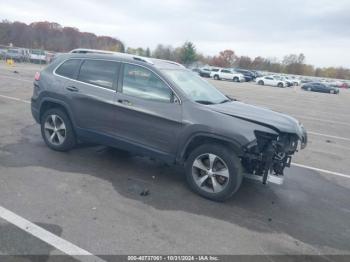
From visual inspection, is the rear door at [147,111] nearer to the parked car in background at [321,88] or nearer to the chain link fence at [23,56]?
the chain link fence at [23,56]

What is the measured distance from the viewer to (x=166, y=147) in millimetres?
4508

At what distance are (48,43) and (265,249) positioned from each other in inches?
3402

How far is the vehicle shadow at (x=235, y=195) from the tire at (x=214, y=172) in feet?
0.47

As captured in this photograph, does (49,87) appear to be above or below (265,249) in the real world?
above

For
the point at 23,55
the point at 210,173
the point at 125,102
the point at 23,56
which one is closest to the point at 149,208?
the point at 210,173

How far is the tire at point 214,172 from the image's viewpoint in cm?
412

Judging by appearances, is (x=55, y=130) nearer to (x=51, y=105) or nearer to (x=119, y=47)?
(x=51, y=105)

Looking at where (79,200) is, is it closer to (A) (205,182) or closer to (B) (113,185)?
(B) (113,185)

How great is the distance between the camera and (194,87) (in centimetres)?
495

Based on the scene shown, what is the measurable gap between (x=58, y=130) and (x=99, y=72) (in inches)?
53.9

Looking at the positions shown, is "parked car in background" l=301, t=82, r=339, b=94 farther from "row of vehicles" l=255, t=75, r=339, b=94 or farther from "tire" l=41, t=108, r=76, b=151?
"tire" l=41, t=108, r=76, b=151

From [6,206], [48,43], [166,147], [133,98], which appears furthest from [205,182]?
[48,43]

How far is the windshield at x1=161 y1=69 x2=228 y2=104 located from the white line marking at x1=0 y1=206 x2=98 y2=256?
8.18 ft

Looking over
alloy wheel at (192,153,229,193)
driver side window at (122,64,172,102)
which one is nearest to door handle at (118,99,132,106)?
driver side window at (122,64,172,102)
